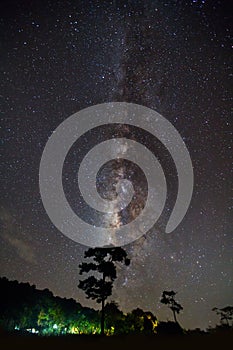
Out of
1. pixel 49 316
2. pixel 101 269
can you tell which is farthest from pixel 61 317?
pixel 101 269

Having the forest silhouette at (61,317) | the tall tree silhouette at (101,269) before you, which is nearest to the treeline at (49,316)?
the forest silhouette at (61,317)

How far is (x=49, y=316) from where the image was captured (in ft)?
155

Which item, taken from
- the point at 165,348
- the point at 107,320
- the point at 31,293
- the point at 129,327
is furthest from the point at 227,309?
the point at 165,348

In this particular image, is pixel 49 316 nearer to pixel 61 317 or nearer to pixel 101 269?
pixel 61 317

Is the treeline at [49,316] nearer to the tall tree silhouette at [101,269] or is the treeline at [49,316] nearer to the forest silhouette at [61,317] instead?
the forest silhouette at [61,317]

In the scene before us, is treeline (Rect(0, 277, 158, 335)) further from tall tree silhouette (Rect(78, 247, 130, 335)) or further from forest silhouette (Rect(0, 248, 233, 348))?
tall tree silhouette (Rect(78, 247, 130, 335))

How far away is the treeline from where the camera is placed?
39.5 meters

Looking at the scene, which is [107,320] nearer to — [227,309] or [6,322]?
[6,322]

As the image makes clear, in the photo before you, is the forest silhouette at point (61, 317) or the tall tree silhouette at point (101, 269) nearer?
the tall tree silhouette at point (101, 269)

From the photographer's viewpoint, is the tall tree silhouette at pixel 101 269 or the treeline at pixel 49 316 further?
the treeline at pixel 49 316

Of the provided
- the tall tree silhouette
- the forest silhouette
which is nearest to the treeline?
the forest silhouette

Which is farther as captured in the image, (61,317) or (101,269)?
(61,317)

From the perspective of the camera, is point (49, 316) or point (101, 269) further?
point (49, 316)

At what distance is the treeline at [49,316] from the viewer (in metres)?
39.5
